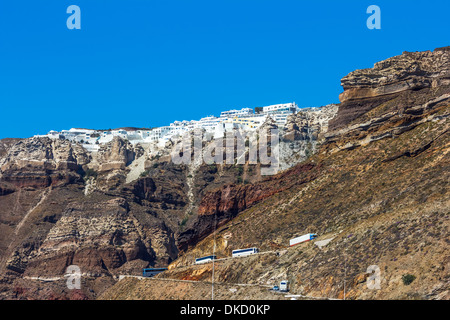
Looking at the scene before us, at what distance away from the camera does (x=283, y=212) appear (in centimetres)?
10956

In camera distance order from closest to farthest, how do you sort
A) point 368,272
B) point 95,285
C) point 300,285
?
1. point 368,272
2. point 300,285
3. point 95,285

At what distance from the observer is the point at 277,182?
400 ft

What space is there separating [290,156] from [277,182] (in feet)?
152

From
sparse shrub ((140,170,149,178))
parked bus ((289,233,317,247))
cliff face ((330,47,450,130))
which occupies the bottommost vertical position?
parked bus ((289,233,317,247))

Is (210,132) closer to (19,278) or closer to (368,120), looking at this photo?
(19,278)

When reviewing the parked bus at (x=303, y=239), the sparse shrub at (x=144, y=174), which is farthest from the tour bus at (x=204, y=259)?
the sparse shrub at (x=144, y=174)

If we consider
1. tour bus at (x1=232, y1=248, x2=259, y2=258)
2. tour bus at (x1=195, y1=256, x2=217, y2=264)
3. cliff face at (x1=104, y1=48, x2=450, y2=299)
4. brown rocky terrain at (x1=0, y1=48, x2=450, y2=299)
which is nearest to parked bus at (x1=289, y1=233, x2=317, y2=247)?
cliff face at (x1=104, y1=48, x2=450, y2=299)

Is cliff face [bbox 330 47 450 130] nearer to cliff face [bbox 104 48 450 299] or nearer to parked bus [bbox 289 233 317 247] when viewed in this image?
cliff face [bbox 104 48 450 299]

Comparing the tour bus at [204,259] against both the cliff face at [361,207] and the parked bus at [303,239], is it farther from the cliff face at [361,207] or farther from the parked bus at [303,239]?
the parked bus at [303,239]

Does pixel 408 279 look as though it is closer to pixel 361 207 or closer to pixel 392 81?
pixel 361 207

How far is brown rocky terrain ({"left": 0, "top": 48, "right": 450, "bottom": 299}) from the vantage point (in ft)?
254

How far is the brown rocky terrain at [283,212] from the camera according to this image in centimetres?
7731
